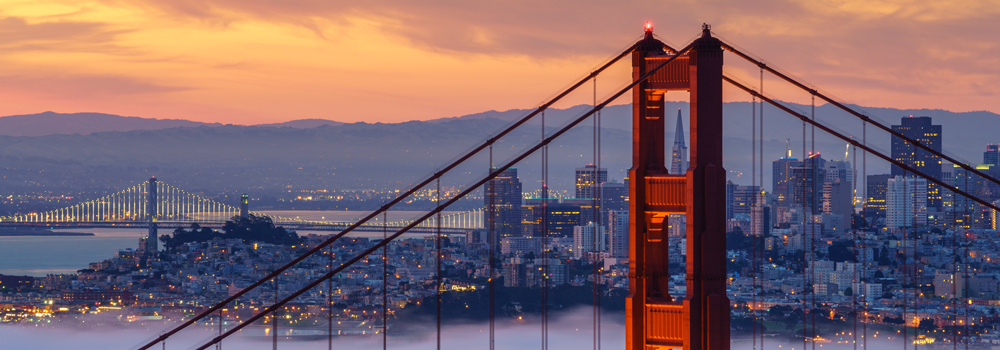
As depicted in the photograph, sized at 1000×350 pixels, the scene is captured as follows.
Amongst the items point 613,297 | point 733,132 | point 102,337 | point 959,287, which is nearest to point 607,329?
point 613,297

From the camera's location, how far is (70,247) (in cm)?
15862

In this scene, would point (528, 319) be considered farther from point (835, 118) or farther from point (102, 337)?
point (835, 118)

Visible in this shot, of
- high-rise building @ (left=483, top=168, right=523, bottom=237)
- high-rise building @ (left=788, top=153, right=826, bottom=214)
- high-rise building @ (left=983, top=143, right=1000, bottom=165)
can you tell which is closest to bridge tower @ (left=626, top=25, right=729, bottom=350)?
high-rise building @ (left=788, top=153, right=826, bottom=214)

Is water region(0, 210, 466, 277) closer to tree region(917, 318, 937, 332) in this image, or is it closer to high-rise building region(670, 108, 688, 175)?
tree region(917, 318, 937, 332)

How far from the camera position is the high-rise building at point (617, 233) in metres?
83.6

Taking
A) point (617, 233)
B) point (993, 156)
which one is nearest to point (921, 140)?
point (993, 156)

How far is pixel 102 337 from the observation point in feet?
311

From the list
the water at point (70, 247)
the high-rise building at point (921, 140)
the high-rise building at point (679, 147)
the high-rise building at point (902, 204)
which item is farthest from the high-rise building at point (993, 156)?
the water at point (70, 247)

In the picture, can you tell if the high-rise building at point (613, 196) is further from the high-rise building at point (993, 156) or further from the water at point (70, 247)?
the high-rise building at point (993, 156)

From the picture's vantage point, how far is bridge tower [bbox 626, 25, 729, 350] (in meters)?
11.4

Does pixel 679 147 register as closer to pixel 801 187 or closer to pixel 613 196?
pixel 613 196

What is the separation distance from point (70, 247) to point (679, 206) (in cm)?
16174

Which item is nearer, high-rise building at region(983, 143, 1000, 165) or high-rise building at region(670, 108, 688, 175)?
high-rise building at region(670, 108, 688, 175)

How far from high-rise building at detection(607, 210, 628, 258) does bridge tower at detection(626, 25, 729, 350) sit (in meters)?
68.8
